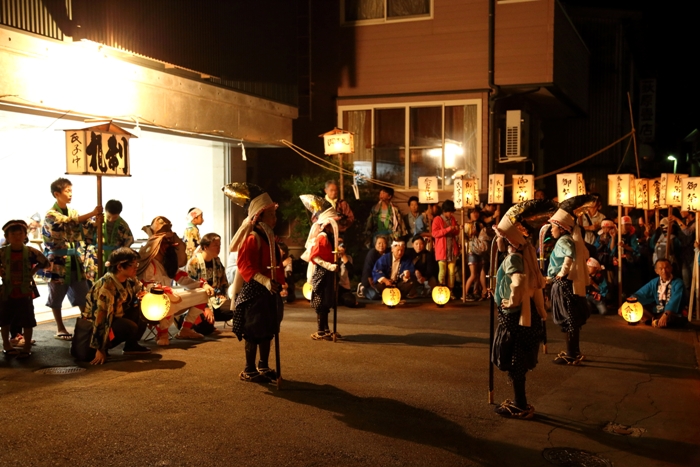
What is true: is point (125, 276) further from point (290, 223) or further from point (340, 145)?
point (290, 223)

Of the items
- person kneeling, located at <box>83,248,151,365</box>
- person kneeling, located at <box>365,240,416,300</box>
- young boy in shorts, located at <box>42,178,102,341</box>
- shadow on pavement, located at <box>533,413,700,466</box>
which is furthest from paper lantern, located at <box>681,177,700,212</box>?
young boy in shorts, located at <box>42,178,102,341</box>

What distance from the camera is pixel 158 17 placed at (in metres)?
13.1

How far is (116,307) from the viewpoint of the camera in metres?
9.20

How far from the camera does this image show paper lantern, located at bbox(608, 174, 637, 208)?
13.6m

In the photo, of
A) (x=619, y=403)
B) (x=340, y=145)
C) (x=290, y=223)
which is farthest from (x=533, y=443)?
(x=290, y=223)

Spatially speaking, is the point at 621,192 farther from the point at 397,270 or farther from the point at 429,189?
the point at 397,270

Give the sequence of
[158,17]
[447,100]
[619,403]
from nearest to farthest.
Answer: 1. [619,403]
2. [158,17]
3. [447,100]

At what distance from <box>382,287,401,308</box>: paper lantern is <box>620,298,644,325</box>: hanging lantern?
4183mm

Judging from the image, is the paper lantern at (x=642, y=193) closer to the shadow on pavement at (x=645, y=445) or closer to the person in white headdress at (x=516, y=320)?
the person in white headdress at (x=516, y=320)

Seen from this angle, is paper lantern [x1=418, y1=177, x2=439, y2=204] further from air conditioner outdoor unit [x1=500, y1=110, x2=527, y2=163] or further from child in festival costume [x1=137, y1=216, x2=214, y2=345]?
child in festival costume [x1=137, y1=216, x2=214, y2=345]

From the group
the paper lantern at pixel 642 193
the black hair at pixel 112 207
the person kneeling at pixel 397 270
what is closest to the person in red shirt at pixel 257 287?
the black hair at pixel 112 207

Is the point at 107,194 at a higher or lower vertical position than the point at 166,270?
higher

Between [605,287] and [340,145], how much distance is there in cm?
→ 599

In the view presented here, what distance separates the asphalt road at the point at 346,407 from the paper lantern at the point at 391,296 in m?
2.93
